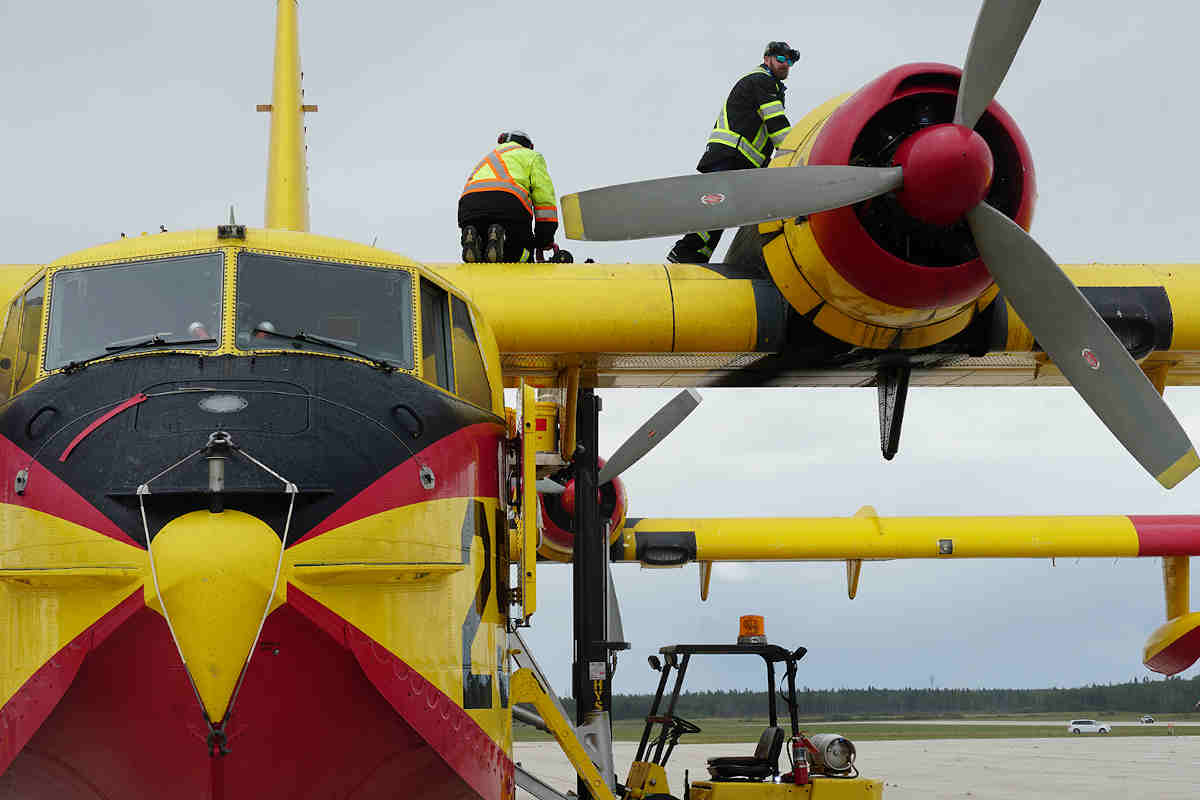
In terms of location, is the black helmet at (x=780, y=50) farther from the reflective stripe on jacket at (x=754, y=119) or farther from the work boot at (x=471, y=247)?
the work boot at (x=471, y=247)

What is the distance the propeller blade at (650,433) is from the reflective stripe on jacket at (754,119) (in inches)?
154

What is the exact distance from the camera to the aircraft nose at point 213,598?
423 centimetres

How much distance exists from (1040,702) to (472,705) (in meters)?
95.2

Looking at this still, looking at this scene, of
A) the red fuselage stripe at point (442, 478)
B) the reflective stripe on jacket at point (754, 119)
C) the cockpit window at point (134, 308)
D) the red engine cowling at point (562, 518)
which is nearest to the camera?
the red fuselage stripe at point (442, 478)

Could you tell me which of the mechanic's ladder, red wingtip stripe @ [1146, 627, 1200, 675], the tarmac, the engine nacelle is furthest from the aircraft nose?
the tarmac

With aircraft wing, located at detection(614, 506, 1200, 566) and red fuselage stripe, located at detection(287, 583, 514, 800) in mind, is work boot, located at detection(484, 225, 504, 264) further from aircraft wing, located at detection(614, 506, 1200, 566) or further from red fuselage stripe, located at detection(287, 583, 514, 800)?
aircraft wing, located at detection(614, 506, 1200, 566)

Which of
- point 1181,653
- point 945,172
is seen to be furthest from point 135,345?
point 1181,653

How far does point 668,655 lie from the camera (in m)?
12.8

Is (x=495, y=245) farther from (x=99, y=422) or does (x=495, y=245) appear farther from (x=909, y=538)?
(x=909, y=538)

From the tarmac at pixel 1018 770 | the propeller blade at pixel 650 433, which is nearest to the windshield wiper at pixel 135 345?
the propeller blade at pixel 650 433

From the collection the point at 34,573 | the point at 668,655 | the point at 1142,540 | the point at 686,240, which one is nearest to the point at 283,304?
the point at 34,573

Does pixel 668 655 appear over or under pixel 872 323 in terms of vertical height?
under

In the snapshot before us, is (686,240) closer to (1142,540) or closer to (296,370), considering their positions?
(296,370)

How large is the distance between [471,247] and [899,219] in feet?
11.7
